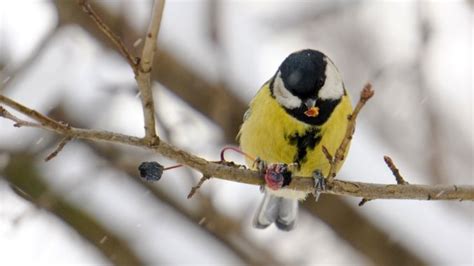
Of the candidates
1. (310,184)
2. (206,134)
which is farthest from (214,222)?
(310,184)

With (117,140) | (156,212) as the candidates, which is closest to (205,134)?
(156,212)

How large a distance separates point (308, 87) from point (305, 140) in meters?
0.17

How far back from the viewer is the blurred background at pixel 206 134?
318cm

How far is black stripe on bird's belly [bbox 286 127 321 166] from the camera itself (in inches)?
103

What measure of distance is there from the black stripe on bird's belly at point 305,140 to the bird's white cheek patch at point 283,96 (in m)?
0.09

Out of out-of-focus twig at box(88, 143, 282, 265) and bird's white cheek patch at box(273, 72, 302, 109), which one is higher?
bird's white cheek patch at box(273, 72, 302, 109)

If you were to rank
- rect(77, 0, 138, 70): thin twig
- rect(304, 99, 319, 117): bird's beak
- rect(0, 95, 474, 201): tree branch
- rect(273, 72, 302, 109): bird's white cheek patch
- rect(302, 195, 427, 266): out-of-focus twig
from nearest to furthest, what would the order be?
rect(77, 0, 138, 70): thin twig, rect(0, 95, 474, 201): tree branch, rect(304, 99, 319, 117): bird's beak, rect(273, 72, 302, 109): bird's white cheek patch, rect(302, 195, 427, 266): out-of-focus twig

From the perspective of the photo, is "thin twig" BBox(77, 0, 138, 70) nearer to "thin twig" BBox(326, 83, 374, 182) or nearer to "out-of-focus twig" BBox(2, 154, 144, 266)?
"thin twig" BBox(326, 83, 374, 182)

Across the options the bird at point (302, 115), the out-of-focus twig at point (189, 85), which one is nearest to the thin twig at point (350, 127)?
the bird at point (302, 115)

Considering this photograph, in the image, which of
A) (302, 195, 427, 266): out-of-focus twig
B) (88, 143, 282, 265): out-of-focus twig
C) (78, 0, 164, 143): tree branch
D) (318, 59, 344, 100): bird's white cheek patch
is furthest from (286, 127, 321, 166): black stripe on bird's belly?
(302, 195, 427, 266): out-of-focus twig

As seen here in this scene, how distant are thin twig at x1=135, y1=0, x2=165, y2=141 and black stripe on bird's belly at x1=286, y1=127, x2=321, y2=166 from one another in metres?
0.86

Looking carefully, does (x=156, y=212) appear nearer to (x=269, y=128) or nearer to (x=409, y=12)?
(x=269, y=128)

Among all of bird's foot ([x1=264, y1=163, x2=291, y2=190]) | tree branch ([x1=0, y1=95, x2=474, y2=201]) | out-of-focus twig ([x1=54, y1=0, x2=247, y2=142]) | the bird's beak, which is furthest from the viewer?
out-of-focus twig ([x1=54, y1=0, x2=247, y2=142])

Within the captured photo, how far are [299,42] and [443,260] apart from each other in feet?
4.53
